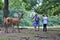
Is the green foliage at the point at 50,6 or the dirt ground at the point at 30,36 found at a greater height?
the green foliage at the point at 50,6

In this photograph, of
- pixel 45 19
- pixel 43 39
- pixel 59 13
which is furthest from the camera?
pixel 59 13

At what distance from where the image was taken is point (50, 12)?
2168 inches

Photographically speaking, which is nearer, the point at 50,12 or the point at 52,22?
the point at 52,22

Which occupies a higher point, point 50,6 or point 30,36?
point 50,6

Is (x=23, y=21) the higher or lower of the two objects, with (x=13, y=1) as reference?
lower

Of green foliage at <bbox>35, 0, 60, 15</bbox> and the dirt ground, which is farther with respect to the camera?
green foliage at <bbox>35, 0, 60, 15</bbox>

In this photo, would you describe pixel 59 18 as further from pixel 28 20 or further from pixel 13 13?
pixel 13 13

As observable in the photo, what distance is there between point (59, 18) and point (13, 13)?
8457 millimetres

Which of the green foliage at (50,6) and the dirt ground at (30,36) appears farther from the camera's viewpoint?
the green foliage at (50,6)

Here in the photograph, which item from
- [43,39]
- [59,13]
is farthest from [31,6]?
[43,39]

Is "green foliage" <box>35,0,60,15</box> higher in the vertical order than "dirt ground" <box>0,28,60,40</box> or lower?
higher

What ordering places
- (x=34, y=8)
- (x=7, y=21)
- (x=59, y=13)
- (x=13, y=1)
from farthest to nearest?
(x=34, y=8) → (x=59, y=13) → (x=13, y=1) → (x=7, y=21)

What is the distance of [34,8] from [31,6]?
1843 millimetres

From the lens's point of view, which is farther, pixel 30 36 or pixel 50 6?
pixel 50 6
